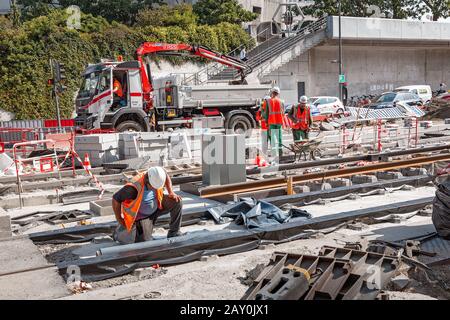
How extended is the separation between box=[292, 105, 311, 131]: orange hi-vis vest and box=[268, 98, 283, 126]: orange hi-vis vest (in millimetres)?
833

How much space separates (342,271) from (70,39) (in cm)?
2958

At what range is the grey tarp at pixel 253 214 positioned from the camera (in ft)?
25.2

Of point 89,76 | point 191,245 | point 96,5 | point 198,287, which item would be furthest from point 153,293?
point 96,5

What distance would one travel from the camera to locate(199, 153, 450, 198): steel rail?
984 centimetres

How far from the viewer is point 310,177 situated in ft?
A: 35.2

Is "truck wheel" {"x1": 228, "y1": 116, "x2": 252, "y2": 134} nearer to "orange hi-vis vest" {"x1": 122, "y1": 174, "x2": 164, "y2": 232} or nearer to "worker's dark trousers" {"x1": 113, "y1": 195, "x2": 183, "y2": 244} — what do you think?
"worker's dark trousers" {"x1": 113, "y1": 195, "x2": 183, "y2": 244}

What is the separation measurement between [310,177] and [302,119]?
11.6 feet

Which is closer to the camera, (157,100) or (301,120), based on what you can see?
(301,120)

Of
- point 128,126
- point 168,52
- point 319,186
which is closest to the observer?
point 319,186

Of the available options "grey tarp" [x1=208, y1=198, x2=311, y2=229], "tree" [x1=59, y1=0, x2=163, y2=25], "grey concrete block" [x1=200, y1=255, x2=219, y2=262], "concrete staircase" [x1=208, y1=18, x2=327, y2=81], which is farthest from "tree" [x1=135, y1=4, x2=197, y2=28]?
"grey concrete block" [x1=200, y1=255, x2=219, y2=262]

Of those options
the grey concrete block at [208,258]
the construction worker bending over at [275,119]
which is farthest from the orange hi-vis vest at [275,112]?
the grey concrete block at [208,258]

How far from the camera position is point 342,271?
4.79 metres

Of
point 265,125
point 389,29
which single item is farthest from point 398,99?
point 265,125

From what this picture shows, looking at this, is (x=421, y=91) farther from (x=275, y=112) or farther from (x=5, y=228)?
(x=5, y=228)
